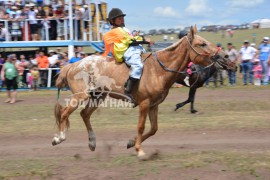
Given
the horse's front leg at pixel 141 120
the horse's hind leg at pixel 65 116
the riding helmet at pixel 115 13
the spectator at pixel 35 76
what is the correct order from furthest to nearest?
the spectator at pixel 35 76 → the horse's hind leg at pixel 65 116 → the riding helmet at pixel 115 13 → the horse's front leg at pixel 141 120

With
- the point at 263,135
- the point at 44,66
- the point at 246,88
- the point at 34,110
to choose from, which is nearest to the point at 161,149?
the point at 263,135

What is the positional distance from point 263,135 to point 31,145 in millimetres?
5165

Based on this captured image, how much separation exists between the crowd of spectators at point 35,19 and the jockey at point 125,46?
14473 mm

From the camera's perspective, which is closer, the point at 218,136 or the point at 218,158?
the point at 218,158

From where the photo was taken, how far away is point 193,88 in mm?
13828

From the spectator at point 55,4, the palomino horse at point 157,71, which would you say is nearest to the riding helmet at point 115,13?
the palomino horse at point 157,71

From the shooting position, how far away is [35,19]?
23.0 m

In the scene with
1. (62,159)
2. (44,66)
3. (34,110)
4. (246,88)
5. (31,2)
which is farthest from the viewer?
(31,2)

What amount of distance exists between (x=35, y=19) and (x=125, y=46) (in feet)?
49.7

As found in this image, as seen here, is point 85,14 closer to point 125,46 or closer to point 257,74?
point 257,74

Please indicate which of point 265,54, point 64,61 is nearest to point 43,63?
point 64,61

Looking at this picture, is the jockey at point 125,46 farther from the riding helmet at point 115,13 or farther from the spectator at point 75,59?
the spectator at point 75,59

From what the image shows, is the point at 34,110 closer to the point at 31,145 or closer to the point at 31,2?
the point at 31,145

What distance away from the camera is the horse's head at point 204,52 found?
845 centimetres
